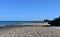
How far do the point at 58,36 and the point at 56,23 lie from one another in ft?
58.9

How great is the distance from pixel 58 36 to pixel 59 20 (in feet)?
59.0

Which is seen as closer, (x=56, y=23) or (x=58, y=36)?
(x=58, y=36)

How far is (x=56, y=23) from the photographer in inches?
1111

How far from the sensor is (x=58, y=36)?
1056 cm

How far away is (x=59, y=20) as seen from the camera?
28.1 meters

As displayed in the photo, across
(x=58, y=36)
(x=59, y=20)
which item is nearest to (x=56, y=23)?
(x=59, y=20)

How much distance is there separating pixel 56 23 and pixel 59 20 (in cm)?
85

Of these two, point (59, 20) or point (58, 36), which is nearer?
point (58, 36)

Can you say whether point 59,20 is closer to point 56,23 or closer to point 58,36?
point 56,23
